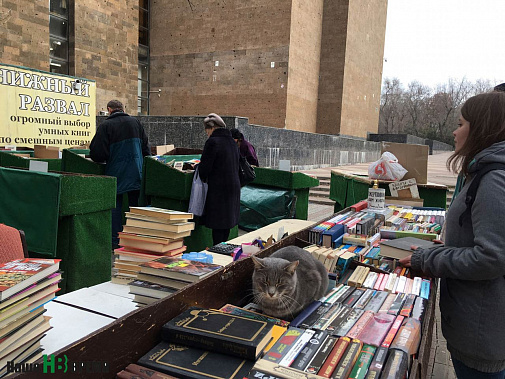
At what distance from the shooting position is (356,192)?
235 inches

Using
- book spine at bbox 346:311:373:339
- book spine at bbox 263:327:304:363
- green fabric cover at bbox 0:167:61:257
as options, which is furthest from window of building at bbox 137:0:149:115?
book spine at bbox 263:327:304:363

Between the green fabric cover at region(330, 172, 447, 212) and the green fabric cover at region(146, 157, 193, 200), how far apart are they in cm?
247

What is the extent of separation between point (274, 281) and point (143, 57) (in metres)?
24.9

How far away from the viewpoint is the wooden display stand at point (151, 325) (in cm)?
126

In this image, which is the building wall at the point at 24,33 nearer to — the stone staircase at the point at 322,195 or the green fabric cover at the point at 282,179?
the stone staircase at the point at 322,195

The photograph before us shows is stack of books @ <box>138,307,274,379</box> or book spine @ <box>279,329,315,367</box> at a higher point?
stack of books @ <box>138,307,274,379</box>

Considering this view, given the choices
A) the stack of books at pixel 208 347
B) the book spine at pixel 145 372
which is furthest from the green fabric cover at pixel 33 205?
the book spine at pixel 145 372

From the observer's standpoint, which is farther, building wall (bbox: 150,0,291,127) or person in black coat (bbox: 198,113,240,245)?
building wall (bbox: 150,0,291,127)

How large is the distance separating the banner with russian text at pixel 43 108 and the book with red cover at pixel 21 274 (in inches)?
310

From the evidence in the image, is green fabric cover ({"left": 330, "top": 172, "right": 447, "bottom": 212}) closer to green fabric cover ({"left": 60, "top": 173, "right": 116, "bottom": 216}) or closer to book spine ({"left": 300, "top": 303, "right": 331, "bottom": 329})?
green fabric cover ({"left": 60, "top": 173, "right": 116, "bottom": 216})

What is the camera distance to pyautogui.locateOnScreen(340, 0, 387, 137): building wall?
24.6 m

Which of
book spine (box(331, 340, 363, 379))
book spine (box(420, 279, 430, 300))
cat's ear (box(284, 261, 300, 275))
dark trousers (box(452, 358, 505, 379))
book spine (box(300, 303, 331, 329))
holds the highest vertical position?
cat's ear (box(284, 261, 300, 275))

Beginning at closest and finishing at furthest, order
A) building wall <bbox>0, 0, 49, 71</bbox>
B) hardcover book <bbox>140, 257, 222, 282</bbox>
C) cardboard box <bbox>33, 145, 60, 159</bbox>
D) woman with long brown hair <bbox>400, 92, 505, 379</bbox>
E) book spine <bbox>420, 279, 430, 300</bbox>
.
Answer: woman with long brown hair <bbox>400, 92, 505, 379</bbox>
hardcover book <bbox>140, 257, 222, 282</bbox>
book spine <bbox>420, 279, 430, 300</bbox>
cardboard box <bbox>33, 145, 60, 159</bbox>
building wall <bbox>0, 0, 49, 71</bbox>

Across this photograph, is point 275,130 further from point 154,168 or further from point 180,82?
point 180,82
